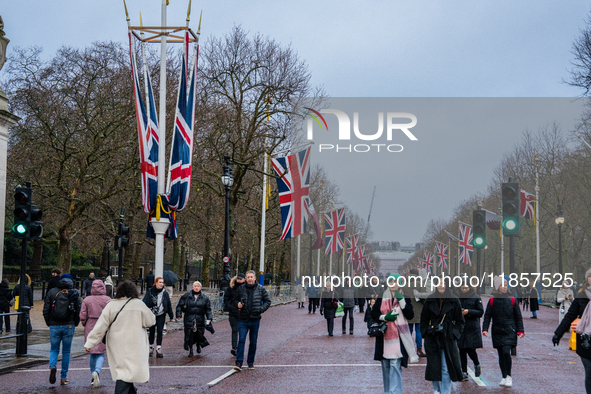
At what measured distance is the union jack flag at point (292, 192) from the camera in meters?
29.7

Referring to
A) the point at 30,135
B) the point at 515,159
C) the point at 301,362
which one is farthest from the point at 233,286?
the point at 515,159

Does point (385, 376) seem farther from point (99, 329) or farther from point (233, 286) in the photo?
point (233, 286)

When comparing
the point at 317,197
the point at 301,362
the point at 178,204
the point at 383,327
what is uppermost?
the point at 317,197

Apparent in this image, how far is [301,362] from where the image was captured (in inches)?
535

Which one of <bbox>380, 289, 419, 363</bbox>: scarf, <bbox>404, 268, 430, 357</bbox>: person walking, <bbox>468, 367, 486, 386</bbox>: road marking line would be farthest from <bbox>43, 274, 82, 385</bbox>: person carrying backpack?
<bbox>468, 367, 486, 386</bbox>: road marking line

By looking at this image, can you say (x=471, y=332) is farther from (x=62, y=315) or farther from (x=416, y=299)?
(x=62, y=315)

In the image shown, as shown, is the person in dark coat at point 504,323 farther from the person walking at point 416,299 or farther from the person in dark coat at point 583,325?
the person walking at point 416,299

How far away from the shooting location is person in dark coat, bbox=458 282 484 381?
11367 millimetres

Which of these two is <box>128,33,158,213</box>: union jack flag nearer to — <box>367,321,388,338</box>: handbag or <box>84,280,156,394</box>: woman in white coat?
<box>84,280,156,394</box>: woman in white coat

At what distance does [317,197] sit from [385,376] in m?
41.6

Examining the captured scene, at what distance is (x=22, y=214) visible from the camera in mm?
13719

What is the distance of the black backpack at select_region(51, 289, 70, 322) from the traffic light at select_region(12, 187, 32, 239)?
2967 millimetres

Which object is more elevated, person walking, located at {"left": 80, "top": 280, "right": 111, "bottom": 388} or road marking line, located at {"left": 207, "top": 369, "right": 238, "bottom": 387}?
person walking, located at {"left": 80, "top": 280, "right": 111, "bottom": 388}

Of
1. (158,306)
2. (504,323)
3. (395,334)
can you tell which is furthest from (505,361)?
(158,306)
